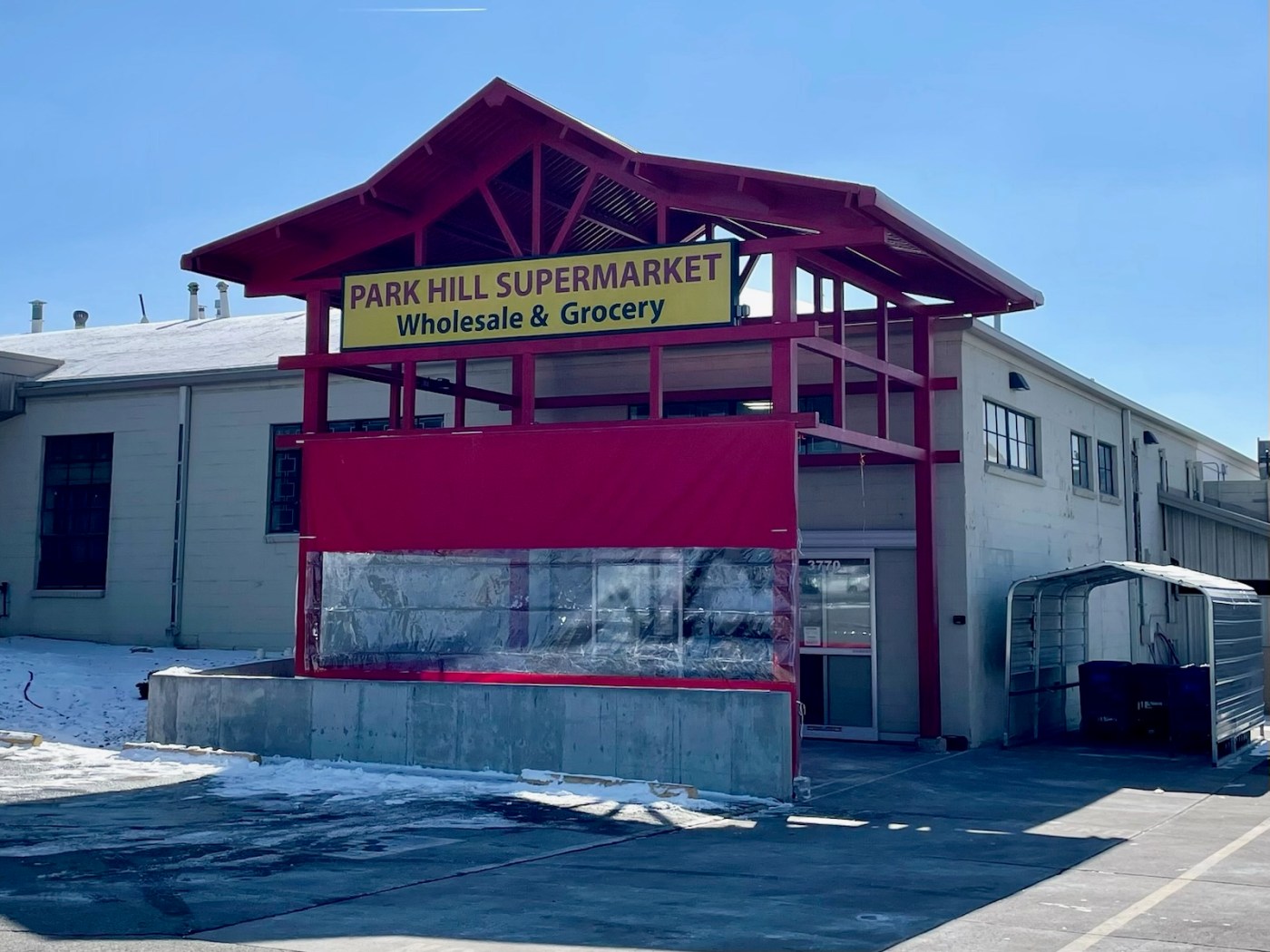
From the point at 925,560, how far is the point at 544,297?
645 cm

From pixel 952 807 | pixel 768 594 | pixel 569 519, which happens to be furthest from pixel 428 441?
pixel 952 807

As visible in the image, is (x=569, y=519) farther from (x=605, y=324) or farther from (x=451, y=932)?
(x=451, y=932)

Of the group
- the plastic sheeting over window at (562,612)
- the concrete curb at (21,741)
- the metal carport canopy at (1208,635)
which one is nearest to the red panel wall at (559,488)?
the plastic sheeting over window at (562,612)

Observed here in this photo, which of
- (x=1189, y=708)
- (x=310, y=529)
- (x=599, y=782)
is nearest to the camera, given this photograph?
(x=599, y=782)

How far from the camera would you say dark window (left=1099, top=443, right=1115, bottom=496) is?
26125 millimetres

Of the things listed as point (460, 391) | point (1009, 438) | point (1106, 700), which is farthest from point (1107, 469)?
point (460, 391)

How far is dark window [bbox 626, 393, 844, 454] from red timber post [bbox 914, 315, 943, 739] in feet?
5.00

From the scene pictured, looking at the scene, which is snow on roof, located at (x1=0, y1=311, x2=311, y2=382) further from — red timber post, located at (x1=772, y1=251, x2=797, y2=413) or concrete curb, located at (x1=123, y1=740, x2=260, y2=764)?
red timber post, located at (x1=772, y1=251, x2=797, y2=413)

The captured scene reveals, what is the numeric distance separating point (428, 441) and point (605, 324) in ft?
9.28

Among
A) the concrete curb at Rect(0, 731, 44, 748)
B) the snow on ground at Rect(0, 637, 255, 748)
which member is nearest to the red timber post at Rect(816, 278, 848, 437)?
the snow on ground at Rect(0, 637, 255, 748)

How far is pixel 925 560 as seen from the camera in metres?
19.1

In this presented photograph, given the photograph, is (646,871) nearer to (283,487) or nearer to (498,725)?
(498,725)

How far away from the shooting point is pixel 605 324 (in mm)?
16422

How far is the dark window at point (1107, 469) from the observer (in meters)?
26.1
